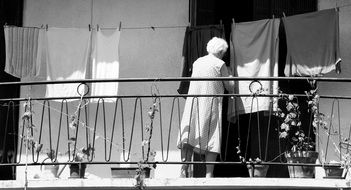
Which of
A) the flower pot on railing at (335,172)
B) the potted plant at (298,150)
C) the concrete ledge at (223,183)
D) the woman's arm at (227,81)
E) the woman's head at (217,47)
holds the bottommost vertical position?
the concrete ledge at (223,183)

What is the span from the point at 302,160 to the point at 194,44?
2.56m

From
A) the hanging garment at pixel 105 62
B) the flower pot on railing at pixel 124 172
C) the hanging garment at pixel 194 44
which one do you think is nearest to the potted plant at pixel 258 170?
the flower pot on railing at pixel 124 172

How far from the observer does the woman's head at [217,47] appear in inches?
503

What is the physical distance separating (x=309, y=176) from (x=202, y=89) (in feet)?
5.83

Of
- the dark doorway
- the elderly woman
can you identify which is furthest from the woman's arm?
the dark doorway

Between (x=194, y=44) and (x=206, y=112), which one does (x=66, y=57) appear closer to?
(x=194, y=44)

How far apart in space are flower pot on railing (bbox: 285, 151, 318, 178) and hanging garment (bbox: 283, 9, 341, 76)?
1.45 metres

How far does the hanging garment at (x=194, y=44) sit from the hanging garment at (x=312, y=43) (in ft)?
3.36

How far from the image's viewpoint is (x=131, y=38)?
14391 millimetres

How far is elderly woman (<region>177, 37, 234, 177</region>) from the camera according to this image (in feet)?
41.1

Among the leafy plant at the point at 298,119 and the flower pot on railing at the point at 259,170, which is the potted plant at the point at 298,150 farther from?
the flower pot on railing at the point at 259,170

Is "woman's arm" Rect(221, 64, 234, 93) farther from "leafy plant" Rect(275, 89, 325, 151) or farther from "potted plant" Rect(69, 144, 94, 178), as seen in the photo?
"potted plant" Rect(69, 144, 94, 178)

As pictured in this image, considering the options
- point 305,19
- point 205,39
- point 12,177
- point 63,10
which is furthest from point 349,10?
point 12,177

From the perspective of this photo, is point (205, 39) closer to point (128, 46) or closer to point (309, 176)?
point (128, 46)
